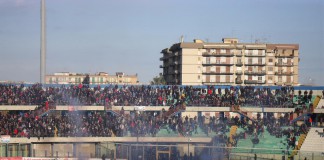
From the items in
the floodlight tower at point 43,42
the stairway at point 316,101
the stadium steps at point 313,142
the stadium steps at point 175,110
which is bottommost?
the stadium steps at point 313,142

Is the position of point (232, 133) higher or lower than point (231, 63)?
lower

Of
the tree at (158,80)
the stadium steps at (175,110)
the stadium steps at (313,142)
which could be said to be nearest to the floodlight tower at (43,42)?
the stadium steps at (175,110)

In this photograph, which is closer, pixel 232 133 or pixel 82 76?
pixel 232 133

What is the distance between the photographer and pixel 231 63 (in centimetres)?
9394

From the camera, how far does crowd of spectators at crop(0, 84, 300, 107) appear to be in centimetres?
4562

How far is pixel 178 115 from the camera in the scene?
151 feet

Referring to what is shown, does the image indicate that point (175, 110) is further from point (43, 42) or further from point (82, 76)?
point (82, 76)

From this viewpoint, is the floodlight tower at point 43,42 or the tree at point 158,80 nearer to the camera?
the floodlight tower at point 43,42

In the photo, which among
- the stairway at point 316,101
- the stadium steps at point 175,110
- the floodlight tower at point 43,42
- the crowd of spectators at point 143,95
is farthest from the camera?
the floodlight tower at point 43,42

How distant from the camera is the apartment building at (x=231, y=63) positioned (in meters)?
92.8

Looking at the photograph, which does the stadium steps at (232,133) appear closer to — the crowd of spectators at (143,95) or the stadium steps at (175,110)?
the crowd of spectators at (143,95)

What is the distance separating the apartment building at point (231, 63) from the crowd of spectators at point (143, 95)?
43.3 metres

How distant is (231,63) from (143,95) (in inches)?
1921

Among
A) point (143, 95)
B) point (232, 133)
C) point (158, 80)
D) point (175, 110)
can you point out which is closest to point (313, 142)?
point (232, 133)
